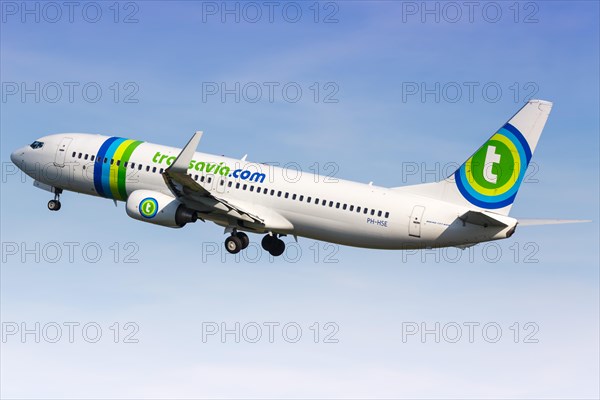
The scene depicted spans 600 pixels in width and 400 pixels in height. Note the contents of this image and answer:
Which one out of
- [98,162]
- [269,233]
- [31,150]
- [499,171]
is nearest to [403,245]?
[499,171]

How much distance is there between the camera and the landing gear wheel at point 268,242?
58.4 m

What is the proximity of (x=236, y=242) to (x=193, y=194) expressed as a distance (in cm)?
397

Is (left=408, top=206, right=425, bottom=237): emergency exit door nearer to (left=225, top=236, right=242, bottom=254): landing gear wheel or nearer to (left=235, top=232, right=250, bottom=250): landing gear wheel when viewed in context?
(left=235, top=232, right=250, bottom=250): landing gear wheel

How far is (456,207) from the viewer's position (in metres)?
50.7

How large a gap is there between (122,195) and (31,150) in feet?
25.7

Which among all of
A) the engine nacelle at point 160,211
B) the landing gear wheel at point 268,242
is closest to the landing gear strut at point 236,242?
the engine nacelle at point 160,211

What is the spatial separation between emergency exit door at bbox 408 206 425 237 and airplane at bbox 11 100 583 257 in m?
0.05

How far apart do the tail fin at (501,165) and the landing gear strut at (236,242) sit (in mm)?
11269

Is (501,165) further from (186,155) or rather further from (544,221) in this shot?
(186,155)

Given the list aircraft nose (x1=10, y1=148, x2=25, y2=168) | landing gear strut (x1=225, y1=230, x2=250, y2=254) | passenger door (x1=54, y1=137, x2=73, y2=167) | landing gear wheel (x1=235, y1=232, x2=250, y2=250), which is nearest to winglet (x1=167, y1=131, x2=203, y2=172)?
landing gear strut (x1=225, y1=230, x2=250, y2=254)

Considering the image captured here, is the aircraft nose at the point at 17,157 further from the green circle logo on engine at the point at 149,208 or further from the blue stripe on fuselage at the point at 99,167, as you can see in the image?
the green circle logo on engine at the point at 149,208

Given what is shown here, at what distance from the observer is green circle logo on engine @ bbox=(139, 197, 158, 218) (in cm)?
5359

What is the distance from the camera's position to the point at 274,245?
192 ft

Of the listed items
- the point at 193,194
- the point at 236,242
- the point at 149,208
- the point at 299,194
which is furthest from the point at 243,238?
the point at 149,208
